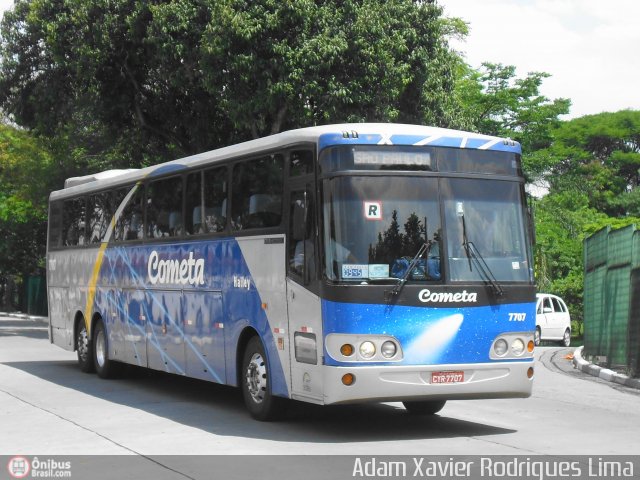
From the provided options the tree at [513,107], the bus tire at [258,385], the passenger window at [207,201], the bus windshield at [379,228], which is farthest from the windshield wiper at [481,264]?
the tree at [513,107]

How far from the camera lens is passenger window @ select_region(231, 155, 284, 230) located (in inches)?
480

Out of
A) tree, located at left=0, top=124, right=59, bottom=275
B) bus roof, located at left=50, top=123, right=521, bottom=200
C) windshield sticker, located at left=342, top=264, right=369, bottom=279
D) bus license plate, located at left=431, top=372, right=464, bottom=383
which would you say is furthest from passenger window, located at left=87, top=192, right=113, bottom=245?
tree, located at left=0, top=124, right=59, bottom=275

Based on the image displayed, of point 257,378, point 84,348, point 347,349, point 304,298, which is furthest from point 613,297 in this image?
point 347,349

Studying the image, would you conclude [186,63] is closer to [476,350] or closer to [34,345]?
[34,345]

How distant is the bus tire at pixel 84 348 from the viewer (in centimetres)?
1914

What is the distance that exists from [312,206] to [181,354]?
4.67m

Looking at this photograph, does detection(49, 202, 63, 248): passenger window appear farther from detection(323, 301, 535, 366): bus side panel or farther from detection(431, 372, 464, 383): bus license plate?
detection(431, 372, 464, 383): bus license plate

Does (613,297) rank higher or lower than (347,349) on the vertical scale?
higher

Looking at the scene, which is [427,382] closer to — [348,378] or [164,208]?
[348,378]

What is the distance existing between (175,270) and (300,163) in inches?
164

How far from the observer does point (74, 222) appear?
2041 cm

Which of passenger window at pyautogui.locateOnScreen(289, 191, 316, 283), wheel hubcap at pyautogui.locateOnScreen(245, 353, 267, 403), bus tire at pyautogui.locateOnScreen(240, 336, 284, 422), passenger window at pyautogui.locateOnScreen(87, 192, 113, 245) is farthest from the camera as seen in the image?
passenger window at pyautogui.locateOnScreen(87, 192, 113, 245)

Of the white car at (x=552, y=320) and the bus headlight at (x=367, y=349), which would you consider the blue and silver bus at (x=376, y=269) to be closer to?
the bus headlight at (x=367, y=349)

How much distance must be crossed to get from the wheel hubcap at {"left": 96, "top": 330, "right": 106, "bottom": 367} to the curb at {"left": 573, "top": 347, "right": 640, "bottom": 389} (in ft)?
28.6
